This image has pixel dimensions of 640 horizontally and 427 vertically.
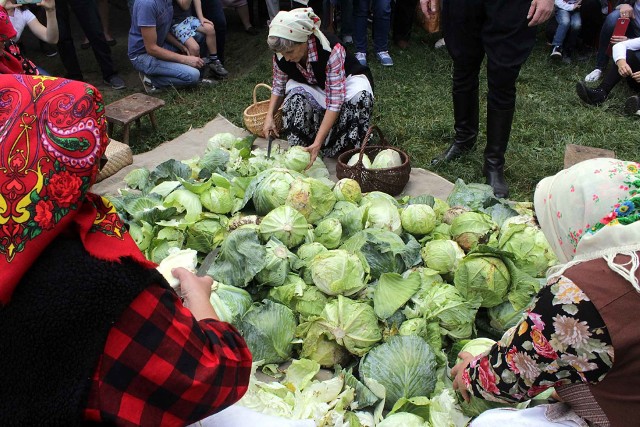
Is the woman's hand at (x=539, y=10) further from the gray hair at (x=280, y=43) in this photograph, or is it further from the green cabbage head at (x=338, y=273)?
the green cabbage head at (x=338, y=273)

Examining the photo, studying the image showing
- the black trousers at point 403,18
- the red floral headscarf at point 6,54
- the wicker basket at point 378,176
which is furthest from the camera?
the black trousers at point 403,18

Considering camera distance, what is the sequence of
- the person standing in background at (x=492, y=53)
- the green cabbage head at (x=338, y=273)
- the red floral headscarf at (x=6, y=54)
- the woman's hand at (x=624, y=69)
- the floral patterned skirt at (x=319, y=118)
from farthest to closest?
the woman's hand at (x=624, y=69)
the floral patterned skirt at (x=319, y=118)
the person standing in background at (x=492, y=53)
the green cabbage head at (x=338, y=273)
the red floral headscarf at (x=6, y=54)

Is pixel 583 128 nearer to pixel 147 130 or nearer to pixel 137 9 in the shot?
pixel 147 130

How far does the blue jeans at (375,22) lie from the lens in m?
6.98

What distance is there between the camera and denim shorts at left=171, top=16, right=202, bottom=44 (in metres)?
6.79

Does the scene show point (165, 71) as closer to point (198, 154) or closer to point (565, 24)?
point (198, 154)

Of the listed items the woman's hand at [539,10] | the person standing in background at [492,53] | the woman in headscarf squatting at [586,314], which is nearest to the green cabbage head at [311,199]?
the person standing in background at [492,53]

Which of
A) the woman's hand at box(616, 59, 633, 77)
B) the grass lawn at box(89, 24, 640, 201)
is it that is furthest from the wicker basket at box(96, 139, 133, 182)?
the woman's hand at box(616, 59, 633, 77)

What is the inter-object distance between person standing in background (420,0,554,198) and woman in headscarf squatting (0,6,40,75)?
2.92 metres

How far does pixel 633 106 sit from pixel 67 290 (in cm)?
588

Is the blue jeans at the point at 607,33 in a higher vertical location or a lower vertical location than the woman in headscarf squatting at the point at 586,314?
lower

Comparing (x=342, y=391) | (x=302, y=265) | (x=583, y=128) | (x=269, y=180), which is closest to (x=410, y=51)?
(x=583, y=128)

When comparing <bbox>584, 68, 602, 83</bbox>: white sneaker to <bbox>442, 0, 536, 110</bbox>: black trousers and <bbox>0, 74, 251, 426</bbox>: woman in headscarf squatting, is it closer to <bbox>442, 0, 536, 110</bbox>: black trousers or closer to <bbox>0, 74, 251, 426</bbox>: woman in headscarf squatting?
<bbox>442, 0, 536, 110</bbox>: black trousers

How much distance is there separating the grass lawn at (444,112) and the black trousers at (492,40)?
790 millimetres
